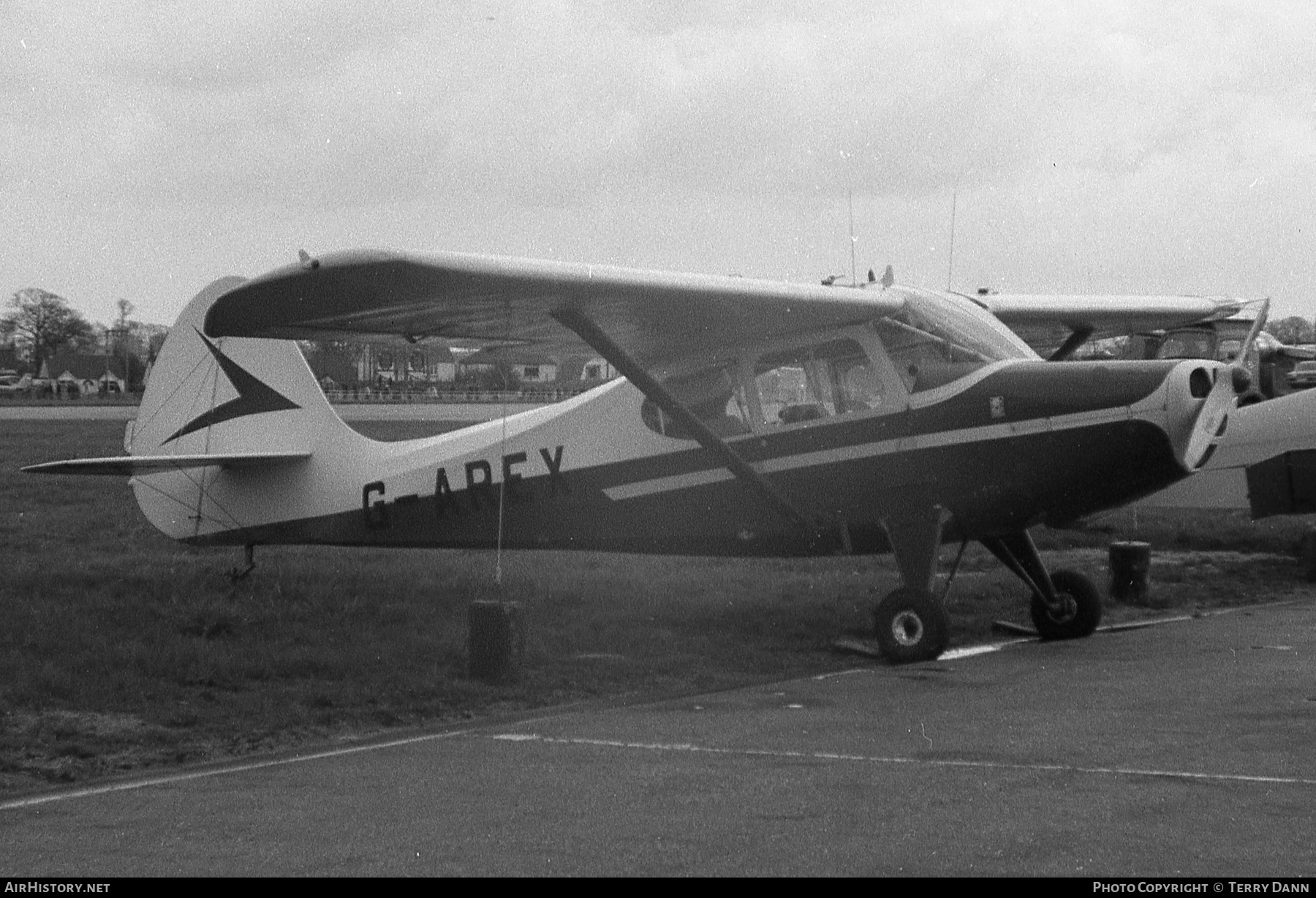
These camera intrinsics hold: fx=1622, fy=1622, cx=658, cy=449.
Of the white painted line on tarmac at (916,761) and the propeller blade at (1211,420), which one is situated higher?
the propeller blade at (1211,420)

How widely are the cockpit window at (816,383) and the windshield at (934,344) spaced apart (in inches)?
8.9

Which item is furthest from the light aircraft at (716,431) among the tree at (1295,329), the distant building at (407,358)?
the tree at (1295,329)

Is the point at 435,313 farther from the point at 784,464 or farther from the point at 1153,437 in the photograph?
the point at 1153,437

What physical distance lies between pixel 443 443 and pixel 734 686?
478 centimetres

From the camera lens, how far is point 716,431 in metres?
12.4

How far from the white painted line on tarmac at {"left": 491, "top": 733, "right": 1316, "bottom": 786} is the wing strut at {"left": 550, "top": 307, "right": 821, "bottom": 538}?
3.55 meters

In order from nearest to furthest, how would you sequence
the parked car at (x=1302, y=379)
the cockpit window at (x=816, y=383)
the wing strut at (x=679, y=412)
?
the wing strut at (x=679, y=412)
the cockpit window at (x=816, y=383)
the parked car at (x=1302, y=379)

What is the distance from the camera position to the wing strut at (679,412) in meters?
11.0

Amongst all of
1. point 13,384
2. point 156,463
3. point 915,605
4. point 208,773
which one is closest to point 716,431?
point 915,605

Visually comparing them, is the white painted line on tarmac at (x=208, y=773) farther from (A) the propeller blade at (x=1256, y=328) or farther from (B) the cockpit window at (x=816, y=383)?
(A) the propeller blade at (x=1256, y=328)

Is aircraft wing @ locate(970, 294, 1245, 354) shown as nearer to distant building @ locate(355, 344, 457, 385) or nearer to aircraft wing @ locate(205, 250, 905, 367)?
aircraft wing @ locate(205, 250, 905, 367)

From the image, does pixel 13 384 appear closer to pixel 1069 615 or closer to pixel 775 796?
pixel 1069 615

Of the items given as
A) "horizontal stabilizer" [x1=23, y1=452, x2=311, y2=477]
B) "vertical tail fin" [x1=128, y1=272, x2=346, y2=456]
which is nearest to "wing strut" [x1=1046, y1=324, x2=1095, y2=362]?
"vertical tail fin" [x1=128, y1=272, x2=346, y2=456]

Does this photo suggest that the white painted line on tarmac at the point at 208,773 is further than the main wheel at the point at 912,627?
No
